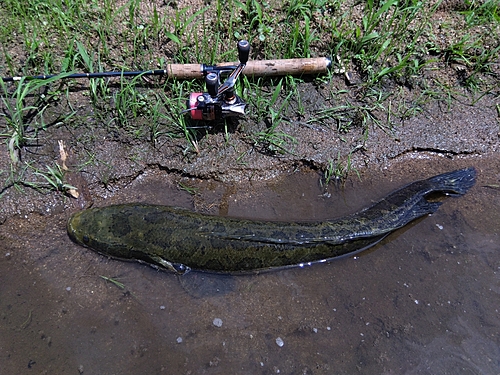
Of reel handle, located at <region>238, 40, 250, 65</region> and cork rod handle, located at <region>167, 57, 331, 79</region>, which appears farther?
cork rod handle, located at <region>167, 57, 331, 79</region>

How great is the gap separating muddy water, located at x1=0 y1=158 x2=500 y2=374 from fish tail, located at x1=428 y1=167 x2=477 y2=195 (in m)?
0.22

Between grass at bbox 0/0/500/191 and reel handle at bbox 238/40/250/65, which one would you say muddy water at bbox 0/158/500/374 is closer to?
grass at bbox 0/0/500/191

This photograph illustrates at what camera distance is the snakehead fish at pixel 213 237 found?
3.33m

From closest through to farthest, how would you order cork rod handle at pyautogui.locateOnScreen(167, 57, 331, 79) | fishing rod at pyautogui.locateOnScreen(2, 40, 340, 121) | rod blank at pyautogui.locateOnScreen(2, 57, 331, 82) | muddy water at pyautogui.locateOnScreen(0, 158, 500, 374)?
muddy water at pyautogui.locateOnScreen(0, 158, 500, 374) → fishing rod at pyautogui.locateOnScreen(2, 40, 340, 121) → rod blank at pyautogui.locateOnScreen(2, 57, 331, 82) → cork rod handle at pyautogui.locateOnScreen(167, 57, 331, 79)

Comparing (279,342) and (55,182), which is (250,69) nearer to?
(55,182)

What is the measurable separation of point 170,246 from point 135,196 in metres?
0.79

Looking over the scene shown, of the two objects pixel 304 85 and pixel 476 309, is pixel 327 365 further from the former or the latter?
pixel 304 85

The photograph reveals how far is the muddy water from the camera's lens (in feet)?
9.65

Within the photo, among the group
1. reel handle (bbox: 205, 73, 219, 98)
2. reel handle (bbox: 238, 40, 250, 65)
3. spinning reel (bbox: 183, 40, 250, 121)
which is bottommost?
spinning reel (bbox: 183, 40, 250, 121)

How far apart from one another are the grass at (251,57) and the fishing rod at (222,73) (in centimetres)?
14

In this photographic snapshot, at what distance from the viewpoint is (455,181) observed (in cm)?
392

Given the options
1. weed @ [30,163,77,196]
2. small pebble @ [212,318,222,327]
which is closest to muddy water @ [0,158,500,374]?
small pebble @ [212,318,222,327]

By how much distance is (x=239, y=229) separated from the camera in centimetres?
338

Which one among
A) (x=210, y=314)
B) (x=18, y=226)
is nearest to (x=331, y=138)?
(x=210, y=314)
